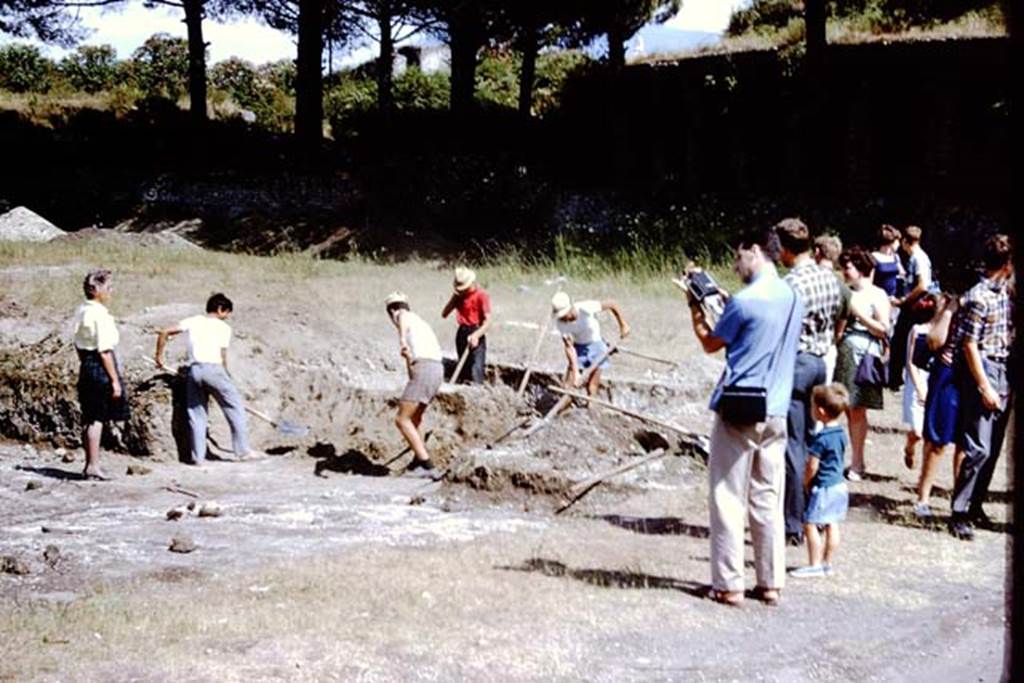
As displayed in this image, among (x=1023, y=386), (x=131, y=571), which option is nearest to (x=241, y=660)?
(x=131, y=571)

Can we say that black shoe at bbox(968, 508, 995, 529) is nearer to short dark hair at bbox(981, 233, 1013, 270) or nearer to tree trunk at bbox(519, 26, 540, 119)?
short dark hair at bbox(981, 233, 1013, 270)

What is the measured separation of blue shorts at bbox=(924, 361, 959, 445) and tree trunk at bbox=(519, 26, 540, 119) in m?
25.8

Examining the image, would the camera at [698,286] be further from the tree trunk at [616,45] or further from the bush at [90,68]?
the bush at [90,68]

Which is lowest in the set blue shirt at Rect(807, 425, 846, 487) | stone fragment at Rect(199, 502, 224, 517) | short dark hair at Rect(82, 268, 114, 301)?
stone fragment at Rect(199, 502, 224, 517)

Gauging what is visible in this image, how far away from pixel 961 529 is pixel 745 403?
9.04 ft

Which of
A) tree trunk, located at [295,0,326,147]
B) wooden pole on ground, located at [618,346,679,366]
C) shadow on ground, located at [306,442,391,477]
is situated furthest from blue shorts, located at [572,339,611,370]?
tree trunk, located at [295,0,326,147]

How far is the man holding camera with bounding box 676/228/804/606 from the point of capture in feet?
24.1

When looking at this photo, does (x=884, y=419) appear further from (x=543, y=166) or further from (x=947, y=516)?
(x=543, y=166)

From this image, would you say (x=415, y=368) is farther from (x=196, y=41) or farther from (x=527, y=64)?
(x=196, y=41)

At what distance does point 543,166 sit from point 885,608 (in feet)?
88.2

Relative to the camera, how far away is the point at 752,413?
7.35m

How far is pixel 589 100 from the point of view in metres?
34.5

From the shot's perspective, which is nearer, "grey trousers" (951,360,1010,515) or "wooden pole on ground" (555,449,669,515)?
"grey trousers" (951,360,1010,515)

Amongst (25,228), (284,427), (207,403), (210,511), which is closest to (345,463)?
(284,427)
